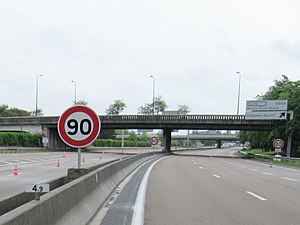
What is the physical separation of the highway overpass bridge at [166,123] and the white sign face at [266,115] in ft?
11.9

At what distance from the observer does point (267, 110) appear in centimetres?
5100

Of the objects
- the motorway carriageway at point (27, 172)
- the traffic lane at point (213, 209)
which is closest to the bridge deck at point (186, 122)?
the motorway carriageway at point (27, 172)

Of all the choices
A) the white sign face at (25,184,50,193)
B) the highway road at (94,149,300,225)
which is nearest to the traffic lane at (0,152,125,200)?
the white sign face at (25,184,50,193)

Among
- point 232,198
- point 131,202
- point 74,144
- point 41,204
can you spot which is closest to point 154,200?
point 131,202

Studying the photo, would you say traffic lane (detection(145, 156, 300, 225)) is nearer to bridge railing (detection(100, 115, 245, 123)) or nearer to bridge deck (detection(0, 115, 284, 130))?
bridge deck (detection(0, 115, 284, 130))

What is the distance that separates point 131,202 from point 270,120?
158 ft

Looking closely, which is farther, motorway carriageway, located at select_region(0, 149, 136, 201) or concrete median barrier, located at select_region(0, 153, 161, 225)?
motorway carriageway, located at select_region(0, 149, 136, 201)

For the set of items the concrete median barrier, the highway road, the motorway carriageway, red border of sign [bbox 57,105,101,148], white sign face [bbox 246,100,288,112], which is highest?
white sign face [bbox 246,100,288,112]

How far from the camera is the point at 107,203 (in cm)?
964

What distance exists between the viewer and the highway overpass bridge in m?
56.9

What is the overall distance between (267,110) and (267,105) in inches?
26.5

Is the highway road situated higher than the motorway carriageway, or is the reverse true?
the highway road

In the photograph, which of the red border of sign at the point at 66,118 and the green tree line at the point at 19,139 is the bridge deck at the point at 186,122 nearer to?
the green tree line at the point at 19,139

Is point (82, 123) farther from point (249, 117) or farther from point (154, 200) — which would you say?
point (249, 117)
